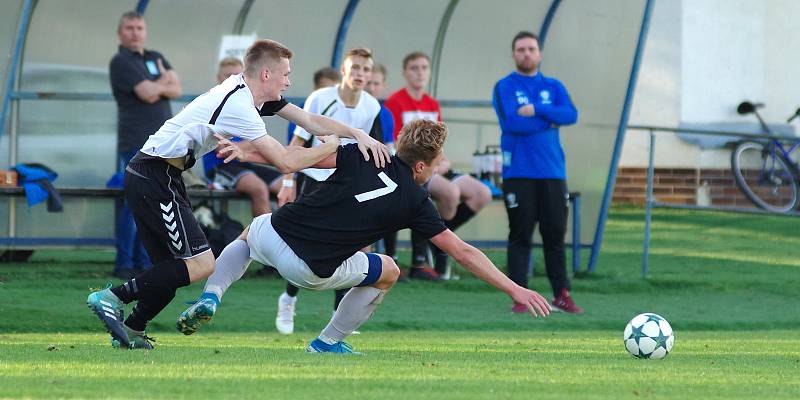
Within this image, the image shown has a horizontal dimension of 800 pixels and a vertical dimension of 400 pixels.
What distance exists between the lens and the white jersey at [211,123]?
22.9ft

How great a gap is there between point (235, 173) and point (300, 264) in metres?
5.59

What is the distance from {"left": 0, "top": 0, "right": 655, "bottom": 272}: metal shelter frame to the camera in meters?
12.7

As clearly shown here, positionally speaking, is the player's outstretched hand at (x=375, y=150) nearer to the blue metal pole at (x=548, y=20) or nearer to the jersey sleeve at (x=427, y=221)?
the jersey sleeve at (x=427, y=221)

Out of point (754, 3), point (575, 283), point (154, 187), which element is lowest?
point (575, 283)

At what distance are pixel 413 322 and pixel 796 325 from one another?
10.1 feet

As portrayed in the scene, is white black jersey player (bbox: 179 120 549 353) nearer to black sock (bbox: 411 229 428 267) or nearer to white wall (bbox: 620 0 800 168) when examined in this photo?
black sock (bbox: 411 229 428 267)

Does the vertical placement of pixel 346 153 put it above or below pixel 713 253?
above

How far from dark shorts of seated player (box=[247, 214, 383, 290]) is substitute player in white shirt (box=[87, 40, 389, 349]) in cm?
30

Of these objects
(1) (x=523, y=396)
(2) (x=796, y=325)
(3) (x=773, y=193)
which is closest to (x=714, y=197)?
(3) (x=773, y=193)

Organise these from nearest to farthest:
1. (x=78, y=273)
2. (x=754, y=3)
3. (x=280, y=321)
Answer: (x=280, y=321)
(x=78, y=273)
(x=754, y=3)

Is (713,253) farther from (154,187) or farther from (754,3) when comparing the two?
(154,187)

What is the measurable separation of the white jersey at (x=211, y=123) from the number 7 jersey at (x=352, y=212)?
475 millimetres

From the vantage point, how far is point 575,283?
1311 centimetres

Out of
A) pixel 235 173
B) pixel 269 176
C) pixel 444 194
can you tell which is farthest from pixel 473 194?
pixel 235 173
